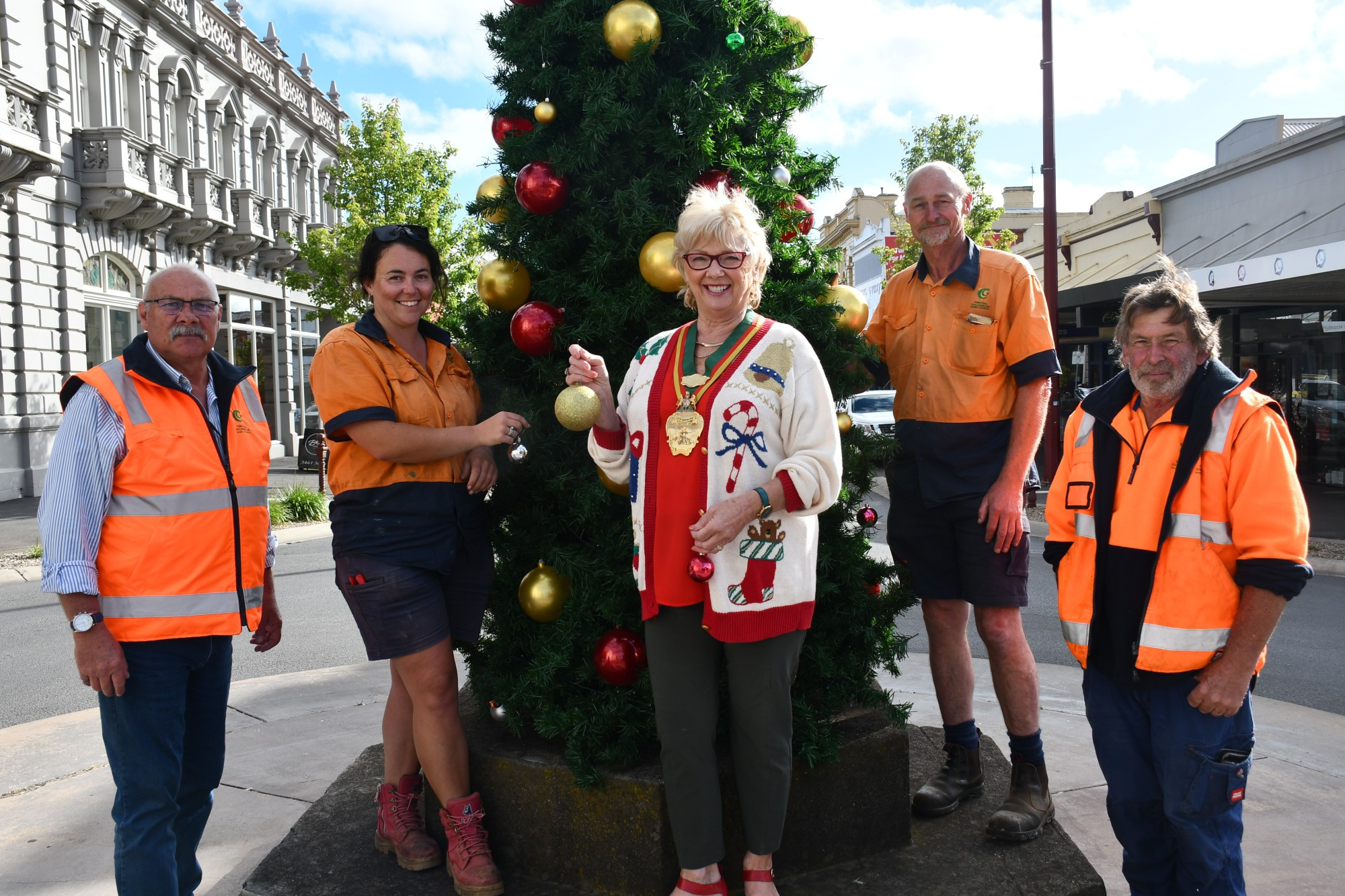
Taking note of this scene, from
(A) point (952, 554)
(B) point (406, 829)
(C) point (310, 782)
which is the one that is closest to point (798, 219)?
(A) point (952, 554)

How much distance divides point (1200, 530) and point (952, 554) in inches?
43.3

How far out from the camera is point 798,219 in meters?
3.19

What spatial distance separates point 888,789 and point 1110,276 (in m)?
22.1

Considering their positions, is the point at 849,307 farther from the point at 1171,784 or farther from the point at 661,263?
the point at 1171,784

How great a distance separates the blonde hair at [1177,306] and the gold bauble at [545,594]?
5.94 feet

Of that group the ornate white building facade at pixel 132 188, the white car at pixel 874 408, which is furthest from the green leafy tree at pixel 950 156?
the ornate white building facade at pixel 132 188

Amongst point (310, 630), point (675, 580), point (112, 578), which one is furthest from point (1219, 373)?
point (310, 630)

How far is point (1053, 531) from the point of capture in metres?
2.65

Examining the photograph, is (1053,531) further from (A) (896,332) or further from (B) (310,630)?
(B) (310,630)

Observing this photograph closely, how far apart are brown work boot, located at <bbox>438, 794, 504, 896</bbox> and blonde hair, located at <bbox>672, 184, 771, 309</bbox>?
175 centimetres

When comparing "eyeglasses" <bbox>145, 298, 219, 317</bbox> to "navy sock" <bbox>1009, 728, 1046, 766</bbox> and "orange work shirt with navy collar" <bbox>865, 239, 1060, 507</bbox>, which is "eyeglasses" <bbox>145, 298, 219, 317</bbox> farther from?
"navy sock" <bbox>1009, 728, 1046, 766</bbox>

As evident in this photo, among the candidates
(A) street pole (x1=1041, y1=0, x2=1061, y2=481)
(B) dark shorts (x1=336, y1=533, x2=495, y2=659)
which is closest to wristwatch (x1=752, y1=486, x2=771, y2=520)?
(B) dark shorts (x1=336, y1=533, x2=495, y2=659)

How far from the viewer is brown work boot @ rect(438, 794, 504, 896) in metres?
2.80

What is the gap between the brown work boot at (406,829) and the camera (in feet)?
9.86
